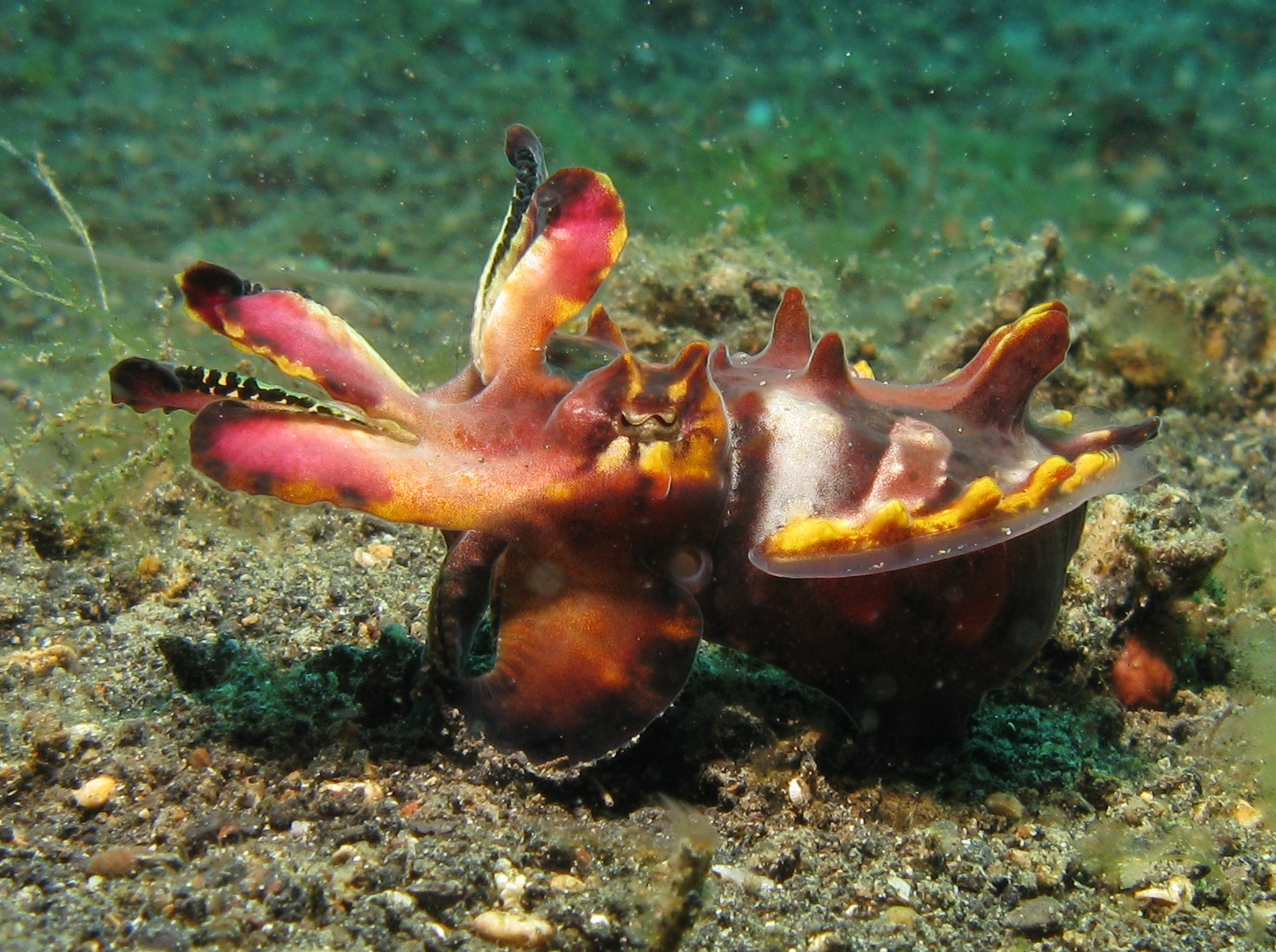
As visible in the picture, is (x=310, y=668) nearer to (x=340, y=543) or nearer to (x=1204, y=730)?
(x=340, y=543)

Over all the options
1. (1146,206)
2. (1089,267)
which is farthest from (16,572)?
(1146,206)

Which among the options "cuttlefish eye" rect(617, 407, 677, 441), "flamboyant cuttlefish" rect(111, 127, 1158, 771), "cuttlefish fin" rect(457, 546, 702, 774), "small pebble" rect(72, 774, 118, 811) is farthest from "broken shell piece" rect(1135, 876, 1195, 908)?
"small pebble" rect(72, 774, 118, 811)

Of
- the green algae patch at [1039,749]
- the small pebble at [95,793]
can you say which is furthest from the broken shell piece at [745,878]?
the small pebble at [95,793]

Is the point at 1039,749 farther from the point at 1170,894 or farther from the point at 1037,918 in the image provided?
the point at 1037,918

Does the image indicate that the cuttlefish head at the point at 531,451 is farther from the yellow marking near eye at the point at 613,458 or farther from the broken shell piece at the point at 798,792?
the broken shell piece at the point at 798,792

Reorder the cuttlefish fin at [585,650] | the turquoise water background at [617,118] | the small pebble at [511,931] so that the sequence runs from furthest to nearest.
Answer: the turquoise water background at [617,118] → the cuttlefish fin at [585,650] → the small pebble at [511,931]

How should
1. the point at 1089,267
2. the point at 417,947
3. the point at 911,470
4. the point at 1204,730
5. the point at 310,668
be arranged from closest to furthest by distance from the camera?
the point at 417,947
the point at 911,470
the point at 310,668
the point at 1204,730
the point at 1089,267
